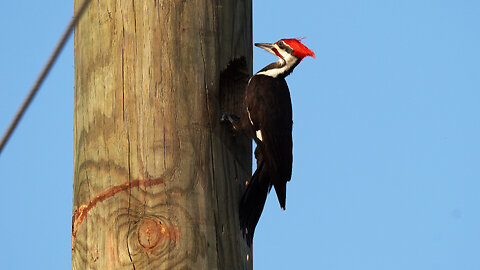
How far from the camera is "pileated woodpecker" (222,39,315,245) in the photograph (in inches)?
128

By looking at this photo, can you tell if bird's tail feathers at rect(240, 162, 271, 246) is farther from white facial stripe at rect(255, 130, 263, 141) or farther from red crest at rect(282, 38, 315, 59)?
red crest at rect(282, 38, 315, 59)

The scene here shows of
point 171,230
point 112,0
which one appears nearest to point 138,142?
point 171,230

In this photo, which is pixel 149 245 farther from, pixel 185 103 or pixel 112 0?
pixel 112 0

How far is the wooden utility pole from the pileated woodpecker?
0.08 meters

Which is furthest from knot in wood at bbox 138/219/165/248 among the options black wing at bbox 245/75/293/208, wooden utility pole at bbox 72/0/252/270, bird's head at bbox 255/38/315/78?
bird's head at bbox 255/38/315/78

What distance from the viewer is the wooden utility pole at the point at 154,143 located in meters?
2.88

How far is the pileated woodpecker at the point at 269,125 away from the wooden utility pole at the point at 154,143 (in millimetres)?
81

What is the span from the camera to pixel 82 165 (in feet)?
9.99

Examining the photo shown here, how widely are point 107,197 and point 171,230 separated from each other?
28 centimetres

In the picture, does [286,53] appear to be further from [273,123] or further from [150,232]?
[150,232]

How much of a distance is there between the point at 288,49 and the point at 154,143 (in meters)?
1.57

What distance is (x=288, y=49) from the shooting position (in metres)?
4.32

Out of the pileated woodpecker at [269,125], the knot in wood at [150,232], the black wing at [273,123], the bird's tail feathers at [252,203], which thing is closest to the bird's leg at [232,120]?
the pileated woodpecker at [269,125]

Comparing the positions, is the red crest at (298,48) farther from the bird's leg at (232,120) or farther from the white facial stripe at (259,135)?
the bird's leg at (232,120)
